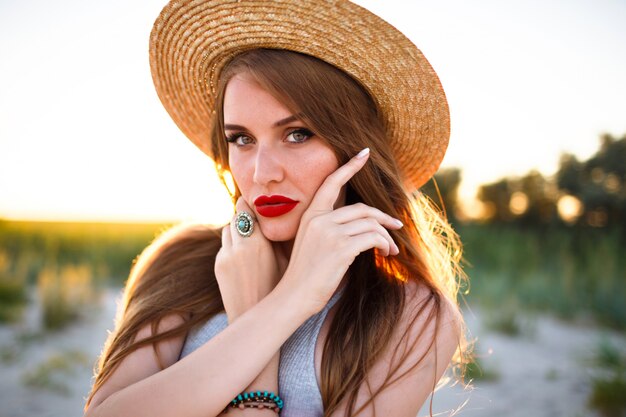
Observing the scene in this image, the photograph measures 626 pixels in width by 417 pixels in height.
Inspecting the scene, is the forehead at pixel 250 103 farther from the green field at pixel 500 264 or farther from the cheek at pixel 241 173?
the green field at pixel 500 264

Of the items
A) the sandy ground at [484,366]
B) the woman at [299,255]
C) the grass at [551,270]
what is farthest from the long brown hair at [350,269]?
the grass at [551,270]

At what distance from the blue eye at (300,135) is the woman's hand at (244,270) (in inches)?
15.5

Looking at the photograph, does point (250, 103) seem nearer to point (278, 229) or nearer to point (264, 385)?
point (278, 229)

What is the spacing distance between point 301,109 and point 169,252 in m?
1.11

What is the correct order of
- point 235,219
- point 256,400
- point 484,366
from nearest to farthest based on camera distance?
point 256,400
point 235,219
point 484,366

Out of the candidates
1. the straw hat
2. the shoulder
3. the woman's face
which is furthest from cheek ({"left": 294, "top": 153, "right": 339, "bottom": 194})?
the shoulder

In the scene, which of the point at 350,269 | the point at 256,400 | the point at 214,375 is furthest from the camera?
the point at 350,269

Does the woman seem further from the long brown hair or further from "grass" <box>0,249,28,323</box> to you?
"grass" <box>0,249,28,323</box>

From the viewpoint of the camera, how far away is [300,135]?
213cm

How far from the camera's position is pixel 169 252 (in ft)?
8.54

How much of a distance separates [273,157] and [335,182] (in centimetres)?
28

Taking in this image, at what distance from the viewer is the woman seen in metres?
1.81

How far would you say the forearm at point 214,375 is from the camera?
1.66 meters

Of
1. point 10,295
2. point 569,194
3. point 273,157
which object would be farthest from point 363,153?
point 569,194
